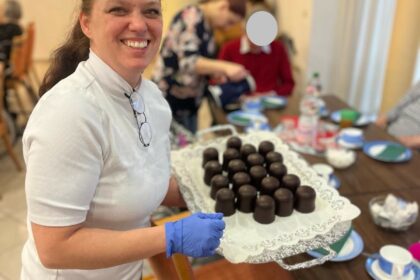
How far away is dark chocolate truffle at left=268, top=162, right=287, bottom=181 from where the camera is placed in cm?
120

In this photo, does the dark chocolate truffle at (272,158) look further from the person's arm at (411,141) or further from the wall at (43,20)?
the wall at (43,20)

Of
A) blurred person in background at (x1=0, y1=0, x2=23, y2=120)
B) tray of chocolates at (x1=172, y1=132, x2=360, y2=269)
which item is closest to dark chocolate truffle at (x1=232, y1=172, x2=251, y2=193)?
tray of chocolates at (x1=172, y1=132, x2=360, y2=269)

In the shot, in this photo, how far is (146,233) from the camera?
2.73 ft

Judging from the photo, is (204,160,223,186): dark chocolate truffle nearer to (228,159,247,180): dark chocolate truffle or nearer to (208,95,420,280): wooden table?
(228,159,247,180): dark chocolate truffle

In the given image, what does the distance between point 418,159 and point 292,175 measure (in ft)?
2.77

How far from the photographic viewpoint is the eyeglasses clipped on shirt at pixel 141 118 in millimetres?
982

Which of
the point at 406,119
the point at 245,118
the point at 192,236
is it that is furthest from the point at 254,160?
the point at 406,119

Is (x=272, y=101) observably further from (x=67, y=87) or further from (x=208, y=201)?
(x=67, y=87)

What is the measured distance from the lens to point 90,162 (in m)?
0.82

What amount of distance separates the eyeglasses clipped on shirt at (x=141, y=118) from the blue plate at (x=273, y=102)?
4.49 feet

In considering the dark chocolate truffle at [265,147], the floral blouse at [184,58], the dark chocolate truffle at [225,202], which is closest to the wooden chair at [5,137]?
the floral blouse at [184,58]

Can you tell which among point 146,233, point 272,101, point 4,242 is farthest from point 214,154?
point 4,242

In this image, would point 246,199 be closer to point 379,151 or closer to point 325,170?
point 325,170

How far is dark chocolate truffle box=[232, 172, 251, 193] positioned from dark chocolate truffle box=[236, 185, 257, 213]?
3 centimetres
